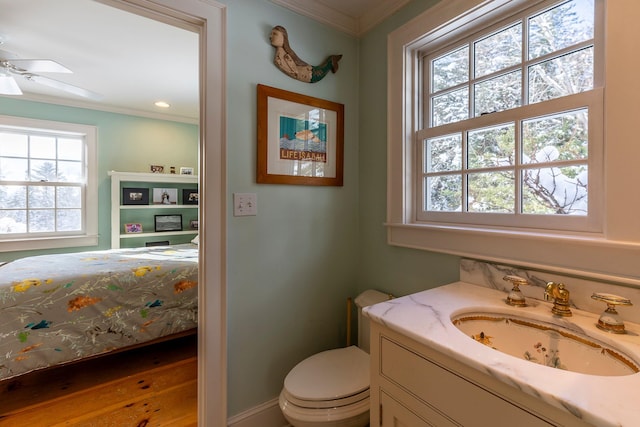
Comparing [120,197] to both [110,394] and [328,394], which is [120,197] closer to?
[110,394]

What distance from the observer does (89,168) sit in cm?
365

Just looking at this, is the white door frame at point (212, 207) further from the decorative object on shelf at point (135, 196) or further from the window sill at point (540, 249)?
the decorative object on shelf at point (135, 196)

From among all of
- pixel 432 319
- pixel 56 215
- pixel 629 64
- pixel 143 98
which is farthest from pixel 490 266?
pixel 56 215

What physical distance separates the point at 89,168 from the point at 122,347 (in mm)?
2523

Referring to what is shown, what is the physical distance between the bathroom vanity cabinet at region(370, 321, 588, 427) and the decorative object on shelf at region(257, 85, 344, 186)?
2.93 ft

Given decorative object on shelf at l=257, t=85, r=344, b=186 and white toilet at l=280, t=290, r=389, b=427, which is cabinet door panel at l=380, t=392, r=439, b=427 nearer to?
white toilet at l=280, t=290, r=389, b=427

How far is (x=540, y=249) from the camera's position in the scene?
3.48 feet

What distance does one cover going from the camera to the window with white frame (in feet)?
3.39

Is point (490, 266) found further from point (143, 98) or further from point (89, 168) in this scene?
point (89, 168)

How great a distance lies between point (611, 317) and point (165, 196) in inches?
176

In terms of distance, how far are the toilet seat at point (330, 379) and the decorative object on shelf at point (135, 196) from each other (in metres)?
3.46

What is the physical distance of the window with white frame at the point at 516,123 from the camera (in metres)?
1.03

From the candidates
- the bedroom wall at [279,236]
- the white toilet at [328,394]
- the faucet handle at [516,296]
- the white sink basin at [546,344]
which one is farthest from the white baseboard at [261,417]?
the faucet handle at [516,296]

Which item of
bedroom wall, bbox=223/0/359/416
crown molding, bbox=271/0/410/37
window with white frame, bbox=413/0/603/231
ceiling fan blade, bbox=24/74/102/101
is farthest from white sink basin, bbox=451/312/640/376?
ceiling fan blade, bbox=24/74/102/101
